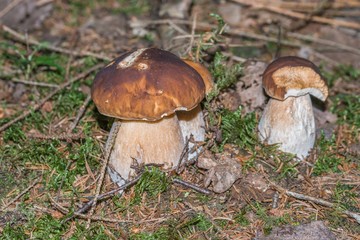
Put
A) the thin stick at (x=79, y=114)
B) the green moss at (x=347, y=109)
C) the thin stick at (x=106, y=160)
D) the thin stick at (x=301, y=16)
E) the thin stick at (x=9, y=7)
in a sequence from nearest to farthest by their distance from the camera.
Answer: the thin stick at (x=106, y=160) < the thin stick at (x=79, y=114) < the green moss at (x=347, y=109) < the thin stick at (x=9, y=7) < the thin stick at (x=301, y=16)

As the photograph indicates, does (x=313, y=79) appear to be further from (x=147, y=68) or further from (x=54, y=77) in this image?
(x=54, y=77)

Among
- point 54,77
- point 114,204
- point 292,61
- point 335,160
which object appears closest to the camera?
point 114,204

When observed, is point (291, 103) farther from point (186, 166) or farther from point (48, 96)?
point (48, 96)

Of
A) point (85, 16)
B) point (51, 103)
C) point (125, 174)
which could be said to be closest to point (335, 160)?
point (125, 174)

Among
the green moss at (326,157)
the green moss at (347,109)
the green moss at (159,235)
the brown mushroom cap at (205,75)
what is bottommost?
the green moss at (159,235)

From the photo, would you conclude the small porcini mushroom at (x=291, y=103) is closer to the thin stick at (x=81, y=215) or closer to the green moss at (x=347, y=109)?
the green moss at (x=347, y=109)

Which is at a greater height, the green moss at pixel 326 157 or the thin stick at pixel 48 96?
the thin stick at pixel 48 96

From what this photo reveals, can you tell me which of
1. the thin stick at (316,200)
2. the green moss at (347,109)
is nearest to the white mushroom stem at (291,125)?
the thin stick at (316,200)
